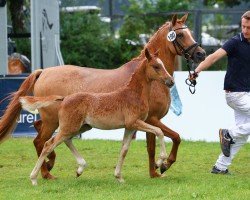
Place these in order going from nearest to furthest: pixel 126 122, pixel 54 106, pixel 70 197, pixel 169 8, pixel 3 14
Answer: pixel 70 197 < pixel 126 122 < pixel 54 106 < pixel 3 14 < pixel 169 8

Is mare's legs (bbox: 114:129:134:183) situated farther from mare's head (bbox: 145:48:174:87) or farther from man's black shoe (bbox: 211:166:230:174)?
man's black shoe (bbox: 211:166:230:174)

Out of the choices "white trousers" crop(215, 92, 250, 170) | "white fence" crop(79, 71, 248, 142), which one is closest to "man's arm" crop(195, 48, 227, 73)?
"white trousers" crop(215, 92, 250, 170)

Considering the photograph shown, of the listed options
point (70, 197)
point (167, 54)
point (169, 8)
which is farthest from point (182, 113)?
point (169, 8)

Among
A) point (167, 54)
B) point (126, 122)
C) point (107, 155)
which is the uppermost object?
point (167, 54)

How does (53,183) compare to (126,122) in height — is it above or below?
below

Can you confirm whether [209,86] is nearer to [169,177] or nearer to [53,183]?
[169,177]

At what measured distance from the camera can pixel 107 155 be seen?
13.3m

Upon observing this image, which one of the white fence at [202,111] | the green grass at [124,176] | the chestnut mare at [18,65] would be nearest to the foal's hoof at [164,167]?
the green grass at [124,176]

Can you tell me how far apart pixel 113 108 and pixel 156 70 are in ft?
2.30

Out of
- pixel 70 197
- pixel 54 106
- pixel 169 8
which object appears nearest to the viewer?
pixel 70 197

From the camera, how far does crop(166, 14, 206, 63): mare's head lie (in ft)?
34.6

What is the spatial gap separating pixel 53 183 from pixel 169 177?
1569 mm

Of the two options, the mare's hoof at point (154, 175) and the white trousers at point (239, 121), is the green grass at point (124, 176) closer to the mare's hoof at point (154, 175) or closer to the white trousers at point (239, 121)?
the mare's hoof at point (154, 175)

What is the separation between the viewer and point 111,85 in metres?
10.3
